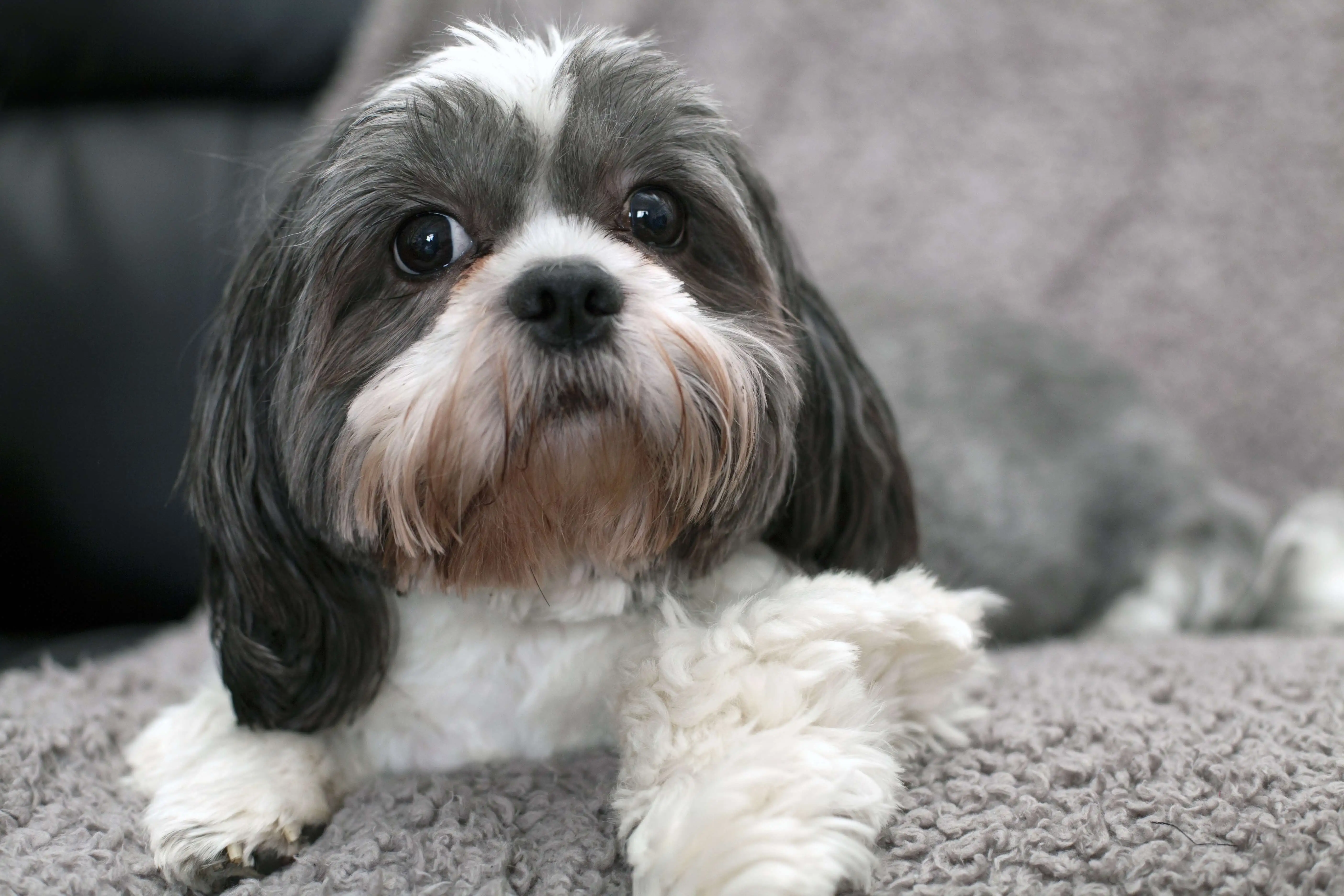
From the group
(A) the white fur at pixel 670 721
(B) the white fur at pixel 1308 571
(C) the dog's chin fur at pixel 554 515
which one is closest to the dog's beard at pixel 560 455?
(C) the dog's chin fur at pixel 554 515

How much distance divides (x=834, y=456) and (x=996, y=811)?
51cm

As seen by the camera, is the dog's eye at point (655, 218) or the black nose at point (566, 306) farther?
the dog's eye at point (655, 218)

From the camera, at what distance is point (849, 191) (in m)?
2.83

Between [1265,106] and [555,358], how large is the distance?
2.21 metres

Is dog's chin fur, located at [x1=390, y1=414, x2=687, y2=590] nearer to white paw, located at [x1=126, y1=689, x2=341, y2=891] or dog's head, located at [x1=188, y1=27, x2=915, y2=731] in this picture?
dog's head, located at [x1=188, y1=27, x2=915, y2=731]

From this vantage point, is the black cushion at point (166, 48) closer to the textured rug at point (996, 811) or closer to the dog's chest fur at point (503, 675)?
the textured rug at point (996, 811)

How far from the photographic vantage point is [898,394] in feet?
7.48

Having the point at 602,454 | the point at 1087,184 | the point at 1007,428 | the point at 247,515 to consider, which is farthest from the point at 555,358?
the point at 1087,184

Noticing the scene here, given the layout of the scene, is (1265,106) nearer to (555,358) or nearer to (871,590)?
(871,590)

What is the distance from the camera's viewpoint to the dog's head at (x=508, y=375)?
1189mm

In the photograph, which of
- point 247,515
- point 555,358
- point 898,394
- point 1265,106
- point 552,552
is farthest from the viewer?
point 1265,106

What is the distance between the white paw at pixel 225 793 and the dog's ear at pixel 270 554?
0.06 meters

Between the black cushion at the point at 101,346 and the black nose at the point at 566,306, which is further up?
the black nose at the point at 566,306

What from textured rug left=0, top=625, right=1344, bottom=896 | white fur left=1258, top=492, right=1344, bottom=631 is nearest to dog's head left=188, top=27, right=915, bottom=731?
textured rug left=0, top=625, right=1344, bottom=896
